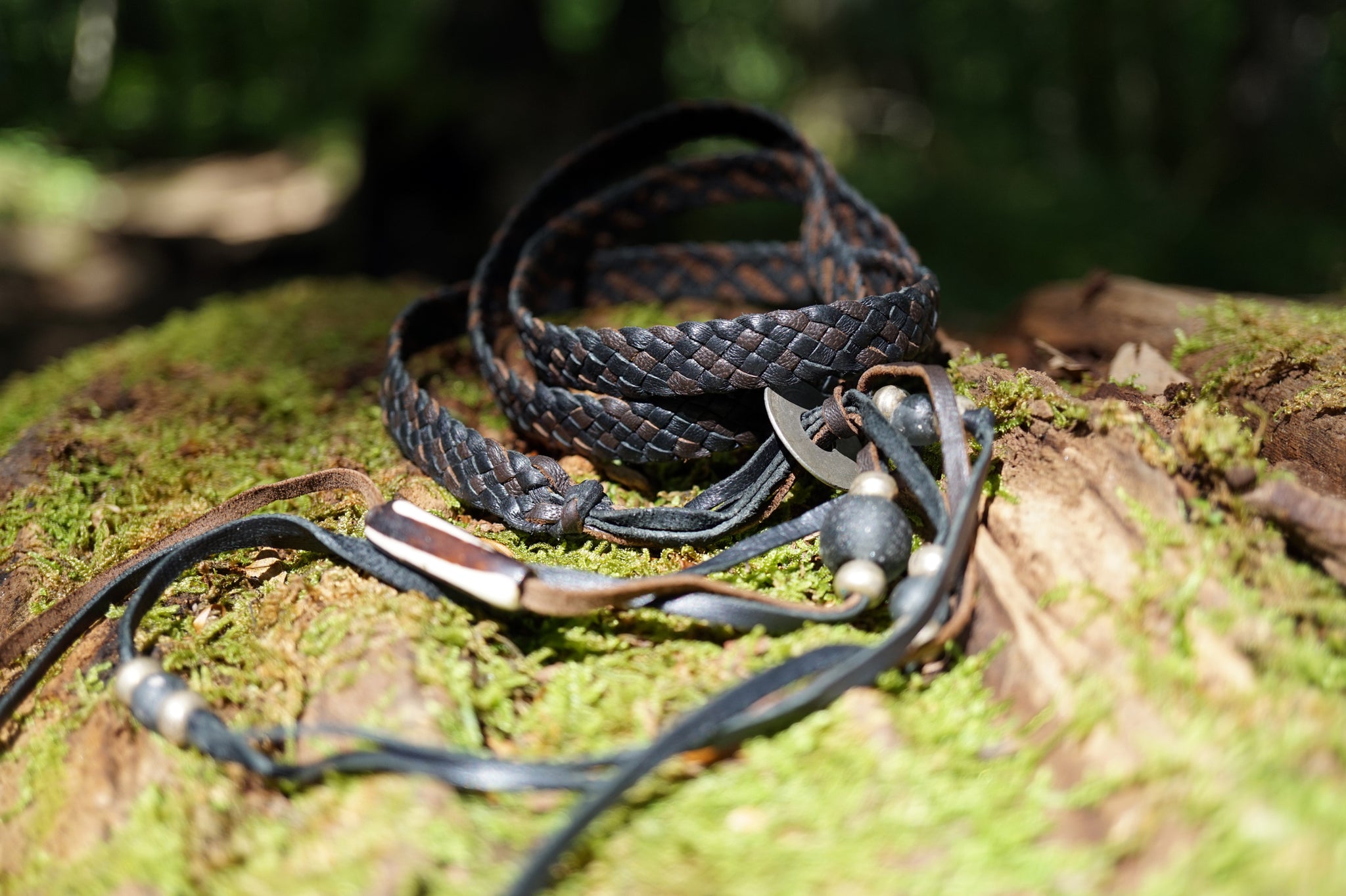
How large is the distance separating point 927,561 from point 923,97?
1167 centimetres

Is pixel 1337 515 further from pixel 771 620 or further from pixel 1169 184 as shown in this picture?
pixel 1169 184

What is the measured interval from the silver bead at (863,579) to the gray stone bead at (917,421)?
0.32 meters

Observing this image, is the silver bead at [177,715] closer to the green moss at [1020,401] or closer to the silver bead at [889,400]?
the silver bead at [889,400]

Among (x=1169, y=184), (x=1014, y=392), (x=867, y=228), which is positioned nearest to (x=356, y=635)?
(x=1014, y=392)

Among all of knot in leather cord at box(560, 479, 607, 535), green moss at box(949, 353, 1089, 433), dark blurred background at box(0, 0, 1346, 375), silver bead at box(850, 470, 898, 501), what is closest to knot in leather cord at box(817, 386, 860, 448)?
silver bead at box(850, 470, 898, 501)

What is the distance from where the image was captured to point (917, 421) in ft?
5.30

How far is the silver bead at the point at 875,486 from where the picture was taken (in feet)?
5.07

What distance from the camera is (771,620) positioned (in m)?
1.45

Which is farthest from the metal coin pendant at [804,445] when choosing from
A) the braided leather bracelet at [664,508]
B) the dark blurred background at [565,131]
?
the dark blurred background at [565,131]

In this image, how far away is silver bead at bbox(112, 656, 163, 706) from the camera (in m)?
1.35

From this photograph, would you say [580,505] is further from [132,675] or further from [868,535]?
[132,675]

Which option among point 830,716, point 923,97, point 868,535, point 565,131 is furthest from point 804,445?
point 923,97

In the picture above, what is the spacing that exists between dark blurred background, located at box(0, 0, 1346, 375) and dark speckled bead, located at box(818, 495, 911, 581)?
2203 mm

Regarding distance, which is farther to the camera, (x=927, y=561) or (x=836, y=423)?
(x=836, y=423)
